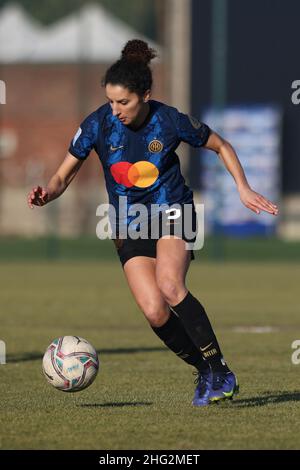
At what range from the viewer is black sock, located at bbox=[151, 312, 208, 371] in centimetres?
777

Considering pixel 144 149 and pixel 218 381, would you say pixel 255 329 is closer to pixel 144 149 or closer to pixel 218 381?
pixel 218 381

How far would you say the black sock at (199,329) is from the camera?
7523 mm

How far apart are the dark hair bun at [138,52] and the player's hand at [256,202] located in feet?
3.31

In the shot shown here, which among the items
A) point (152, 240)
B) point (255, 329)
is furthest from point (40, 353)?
point (152, 240)

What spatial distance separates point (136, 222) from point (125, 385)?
6.11 feet

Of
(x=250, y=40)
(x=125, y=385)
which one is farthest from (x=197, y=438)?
(x=250, y=40)

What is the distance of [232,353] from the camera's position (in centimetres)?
1170

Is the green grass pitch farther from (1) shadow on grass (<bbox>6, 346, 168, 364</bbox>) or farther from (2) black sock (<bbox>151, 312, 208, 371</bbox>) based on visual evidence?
(2) black sock (<bbox>151, 312, 208, 371</bbox>)

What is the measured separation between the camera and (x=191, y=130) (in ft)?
25.2

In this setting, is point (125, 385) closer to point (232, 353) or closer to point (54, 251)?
point (232, 353)

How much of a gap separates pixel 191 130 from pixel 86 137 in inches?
26.1

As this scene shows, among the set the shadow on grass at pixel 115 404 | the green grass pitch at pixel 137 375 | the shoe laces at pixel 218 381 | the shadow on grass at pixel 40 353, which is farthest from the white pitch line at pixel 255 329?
the shoe laces at pixel 218 381

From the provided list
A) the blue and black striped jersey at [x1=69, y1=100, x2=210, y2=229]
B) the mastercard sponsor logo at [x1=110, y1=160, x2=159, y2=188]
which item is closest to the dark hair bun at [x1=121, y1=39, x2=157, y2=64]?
the blue and black striped jersey at [x1=69, y1=100, x2=210, y2=229]

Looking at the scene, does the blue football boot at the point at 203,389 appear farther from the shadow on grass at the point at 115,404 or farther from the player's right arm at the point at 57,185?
the player's right arm at the point at 57,185
